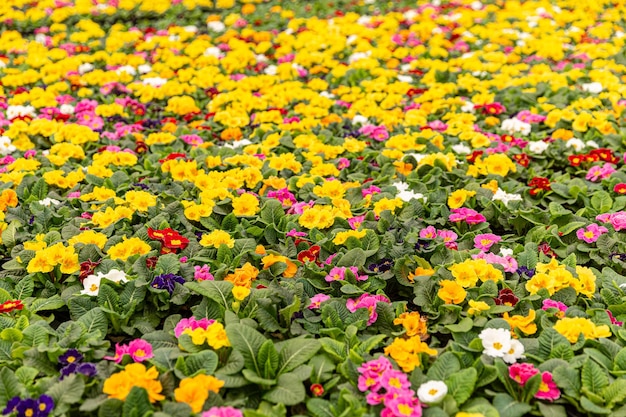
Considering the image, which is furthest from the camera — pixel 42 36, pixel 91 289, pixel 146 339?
pixel 42 36

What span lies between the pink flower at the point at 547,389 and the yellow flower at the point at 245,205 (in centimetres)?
198

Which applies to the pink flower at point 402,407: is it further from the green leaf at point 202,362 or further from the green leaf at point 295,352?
the green leaf at point 202,362

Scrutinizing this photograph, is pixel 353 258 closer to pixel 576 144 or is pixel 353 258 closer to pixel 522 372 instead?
pixel 522 372

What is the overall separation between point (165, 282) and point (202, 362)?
2.06 feet

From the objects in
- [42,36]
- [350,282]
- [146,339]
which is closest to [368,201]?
[350,282]

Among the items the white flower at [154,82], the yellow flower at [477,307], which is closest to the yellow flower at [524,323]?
the yellow flower at [477,307]

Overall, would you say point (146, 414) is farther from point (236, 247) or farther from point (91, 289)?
point (236, 247)

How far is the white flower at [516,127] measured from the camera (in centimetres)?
514

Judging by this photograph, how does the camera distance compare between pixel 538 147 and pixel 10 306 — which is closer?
pixel 10 306

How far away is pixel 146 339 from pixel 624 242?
2.70 metres

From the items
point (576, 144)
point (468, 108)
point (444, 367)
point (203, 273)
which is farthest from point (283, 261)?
point (468, 108)

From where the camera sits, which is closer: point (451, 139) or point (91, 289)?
point (91, 289)

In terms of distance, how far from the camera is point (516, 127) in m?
5.16

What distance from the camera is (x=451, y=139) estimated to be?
5.03 m
